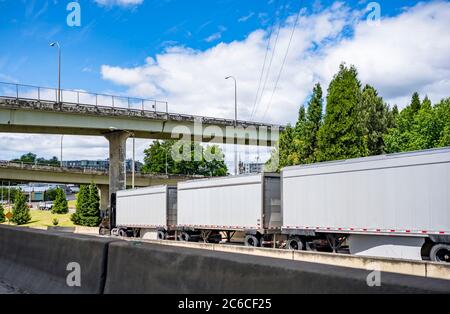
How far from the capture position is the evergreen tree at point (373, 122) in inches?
2242

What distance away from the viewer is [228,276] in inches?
229

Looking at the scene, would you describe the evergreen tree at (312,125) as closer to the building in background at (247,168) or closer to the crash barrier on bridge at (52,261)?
the building in background at (247,168)

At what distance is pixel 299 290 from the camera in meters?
4.93

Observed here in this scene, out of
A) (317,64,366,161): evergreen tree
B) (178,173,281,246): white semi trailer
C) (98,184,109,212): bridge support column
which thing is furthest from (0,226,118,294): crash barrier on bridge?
(98,184,109,212): bridge support column

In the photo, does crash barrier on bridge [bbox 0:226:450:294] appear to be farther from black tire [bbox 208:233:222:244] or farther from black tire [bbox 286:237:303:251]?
black tire [bbox 208:233:222:244]

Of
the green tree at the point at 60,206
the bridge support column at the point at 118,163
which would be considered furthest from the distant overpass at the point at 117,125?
the green tree at the point at 60,206

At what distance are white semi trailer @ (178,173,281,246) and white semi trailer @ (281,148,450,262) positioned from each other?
2.10m

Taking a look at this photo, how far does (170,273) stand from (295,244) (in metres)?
17.0

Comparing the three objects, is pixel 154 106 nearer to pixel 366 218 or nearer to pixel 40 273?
pixel 366 218

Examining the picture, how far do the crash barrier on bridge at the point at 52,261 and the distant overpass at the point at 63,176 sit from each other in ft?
213

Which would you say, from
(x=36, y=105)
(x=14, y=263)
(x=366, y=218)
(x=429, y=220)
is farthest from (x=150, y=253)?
(x=36, y=105)

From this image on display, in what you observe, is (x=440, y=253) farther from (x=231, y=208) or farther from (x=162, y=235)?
(x=162, y=235)

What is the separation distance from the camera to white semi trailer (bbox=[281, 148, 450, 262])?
16688mm

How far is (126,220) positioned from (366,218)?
25066 millimetres
